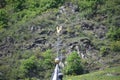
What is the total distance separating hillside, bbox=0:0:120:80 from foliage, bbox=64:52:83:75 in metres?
1.02

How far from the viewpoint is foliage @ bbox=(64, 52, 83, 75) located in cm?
4997

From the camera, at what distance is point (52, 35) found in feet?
195

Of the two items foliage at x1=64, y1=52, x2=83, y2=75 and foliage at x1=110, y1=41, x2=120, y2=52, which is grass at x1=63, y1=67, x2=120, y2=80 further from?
foliage at x1=110, y1=41, x2=120, y2=52

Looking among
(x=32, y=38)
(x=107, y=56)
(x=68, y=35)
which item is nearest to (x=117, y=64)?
(x=107, y=56)

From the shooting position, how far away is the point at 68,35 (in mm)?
58594

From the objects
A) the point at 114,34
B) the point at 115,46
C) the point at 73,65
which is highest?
the point at 114,34

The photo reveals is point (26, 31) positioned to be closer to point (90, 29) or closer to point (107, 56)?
point (90, 29)

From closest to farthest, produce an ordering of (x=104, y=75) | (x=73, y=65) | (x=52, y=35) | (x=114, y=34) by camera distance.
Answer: (x=104, y=75), (x=73, y=65), (x=114, y=34), (x=52, y=35)

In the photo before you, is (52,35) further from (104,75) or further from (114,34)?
(104,75)

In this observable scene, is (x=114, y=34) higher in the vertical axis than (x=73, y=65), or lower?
higher

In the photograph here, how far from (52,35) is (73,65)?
34.8ft

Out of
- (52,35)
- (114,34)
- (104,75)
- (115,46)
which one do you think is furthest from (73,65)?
(52,35)

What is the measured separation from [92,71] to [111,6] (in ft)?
56.5

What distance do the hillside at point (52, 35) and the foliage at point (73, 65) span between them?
1.02 meters
